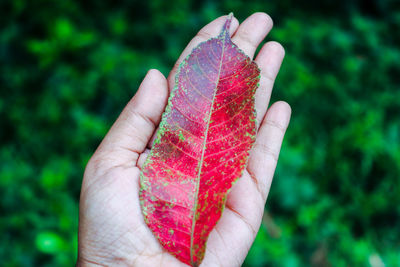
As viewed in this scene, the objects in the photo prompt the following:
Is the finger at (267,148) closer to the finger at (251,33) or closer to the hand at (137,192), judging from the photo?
→ the hand at (137,192)

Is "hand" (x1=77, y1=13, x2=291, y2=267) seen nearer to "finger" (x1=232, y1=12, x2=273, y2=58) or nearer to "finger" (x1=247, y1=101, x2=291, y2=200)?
"finger" (x1=247, y1=101, x2=291, y2=200)

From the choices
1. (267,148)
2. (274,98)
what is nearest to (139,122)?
(267,148)

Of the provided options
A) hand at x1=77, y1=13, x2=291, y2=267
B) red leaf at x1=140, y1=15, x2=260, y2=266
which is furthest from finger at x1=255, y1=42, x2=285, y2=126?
red leaf at x1=140, y1=15, x2=260, y2=266

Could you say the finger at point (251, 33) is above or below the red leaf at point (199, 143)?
above

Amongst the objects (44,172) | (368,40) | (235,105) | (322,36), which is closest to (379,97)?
(368,40)

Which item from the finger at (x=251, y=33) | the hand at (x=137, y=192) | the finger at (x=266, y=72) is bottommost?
the hand at (x=137, y=192)

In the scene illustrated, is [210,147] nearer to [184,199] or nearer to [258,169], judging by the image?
[184,199]

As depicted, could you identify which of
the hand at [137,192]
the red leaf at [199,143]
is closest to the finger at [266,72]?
the hand at [137,192]
